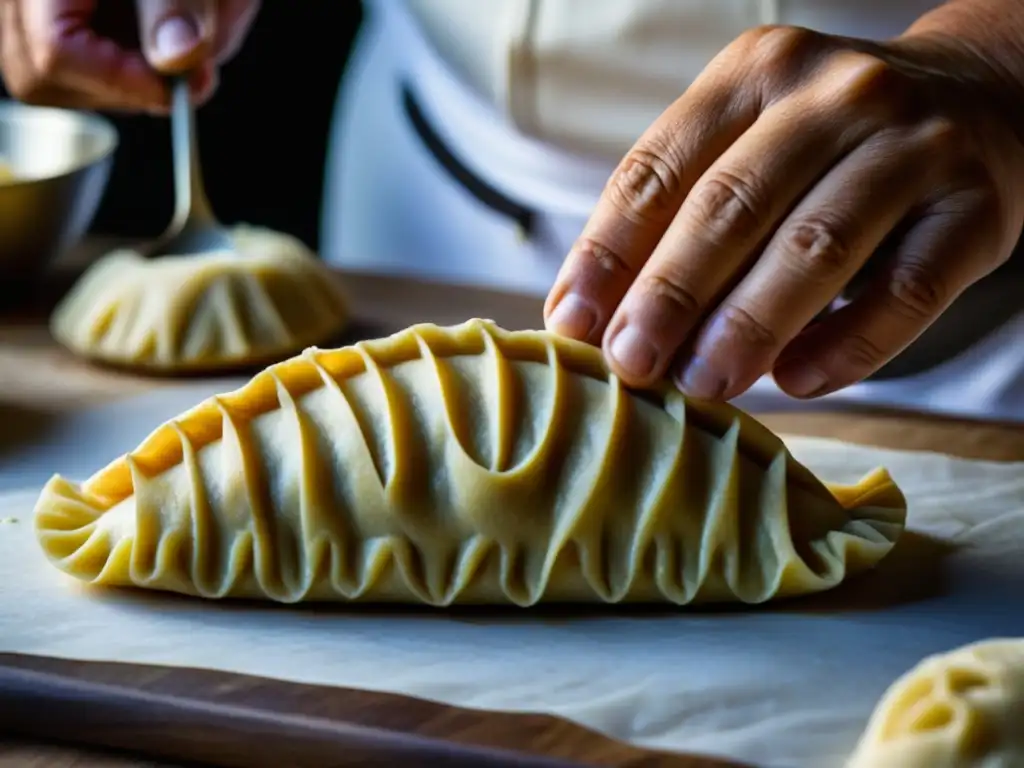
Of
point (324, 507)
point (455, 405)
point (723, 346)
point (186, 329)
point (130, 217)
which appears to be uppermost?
point (723, 346)

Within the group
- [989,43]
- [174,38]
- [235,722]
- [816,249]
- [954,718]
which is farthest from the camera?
[174,38]

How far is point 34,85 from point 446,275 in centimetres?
92

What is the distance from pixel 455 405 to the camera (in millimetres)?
1483

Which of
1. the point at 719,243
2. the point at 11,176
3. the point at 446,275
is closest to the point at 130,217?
the point at 11,176

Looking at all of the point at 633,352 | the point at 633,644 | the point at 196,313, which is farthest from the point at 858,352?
the point at 196,313

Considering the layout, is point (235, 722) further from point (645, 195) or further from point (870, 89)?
point (870, 89)

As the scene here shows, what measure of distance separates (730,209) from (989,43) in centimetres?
55

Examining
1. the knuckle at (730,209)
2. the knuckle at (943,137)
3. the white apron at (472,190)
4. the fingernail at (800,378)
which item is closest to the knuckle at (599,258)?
the knuckle at (730,209)

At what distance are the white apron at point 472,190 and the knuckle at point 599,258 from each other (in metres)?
0.74

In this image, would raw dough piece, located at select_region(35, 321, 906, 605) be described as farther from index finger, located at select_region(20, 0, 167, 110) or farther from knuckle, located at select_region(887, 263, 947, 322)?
index finger, located at select_region(20, 0, 167, 110)

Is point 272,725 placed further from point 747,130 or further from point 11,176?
point 11,176

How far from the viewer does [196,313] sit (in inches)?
89.3

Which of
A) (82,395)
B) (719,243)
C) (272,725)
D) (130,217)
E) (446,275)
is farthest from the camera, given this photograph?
(130,217)

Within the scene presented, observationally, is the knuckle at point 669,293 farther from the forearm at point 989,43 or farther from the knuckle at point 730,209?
the forearm at point 989,43
